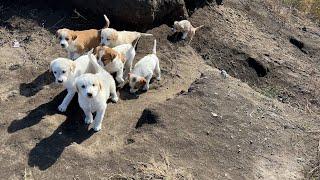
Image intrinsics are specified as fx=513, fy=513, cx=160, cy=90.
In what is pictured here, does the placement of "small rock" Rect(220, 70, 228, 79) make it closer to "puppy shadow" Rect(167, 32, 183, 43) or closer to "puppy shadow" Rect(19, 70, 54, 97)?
"puppy shadow" Rect(167, 32, 183, 43)

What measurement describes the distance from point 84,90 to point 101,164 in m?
0.90

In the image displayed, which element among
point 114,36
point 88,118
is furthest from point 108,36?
point 88,118

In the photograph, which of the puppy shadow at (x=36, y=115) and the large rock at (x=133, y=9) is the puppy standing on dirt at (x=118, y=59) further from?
the large rock at (x=133, y=9)

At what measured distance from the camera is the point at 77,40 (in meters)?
7.56

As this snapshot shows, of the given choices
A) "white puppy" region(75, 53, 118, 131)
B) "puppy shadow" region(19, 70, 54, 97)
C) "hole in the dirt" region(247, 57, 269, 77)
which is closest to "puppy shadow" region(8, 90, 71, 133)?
"puppy shadow" region(19, 70, 54, 97)

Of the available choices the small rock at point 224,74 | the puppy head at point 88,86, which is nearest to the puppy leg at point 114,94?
the puppy head at point 88,86

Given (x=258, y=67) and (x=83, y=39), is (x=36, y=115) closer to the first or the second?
(x=83, y=39)

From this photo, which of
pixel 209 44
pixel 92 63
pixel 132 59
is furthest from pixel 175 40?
pixel 92 63

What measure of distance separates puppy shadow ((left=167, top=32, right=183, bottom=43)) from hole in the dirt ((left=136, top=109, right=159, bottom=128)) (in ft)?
7.57

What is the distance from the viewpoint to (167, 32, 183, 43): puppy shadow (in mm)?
8828

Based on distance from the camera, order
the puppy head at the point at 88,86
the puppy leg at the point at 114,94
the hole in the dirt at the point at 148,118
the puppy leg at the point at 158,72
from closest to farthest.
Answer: the puppy head at the point at 88,86 → the hole in the dirt at the point at 148,118 → the puppy leg at the point at 114,94 → the puppy leg at the point at 158,72

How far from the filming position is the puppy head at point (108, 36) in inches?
301

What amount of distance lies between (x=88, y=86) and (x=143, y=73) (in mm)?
1529

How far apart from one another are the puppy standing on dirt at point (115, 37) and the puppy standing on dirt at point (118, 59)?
20 centimetres
